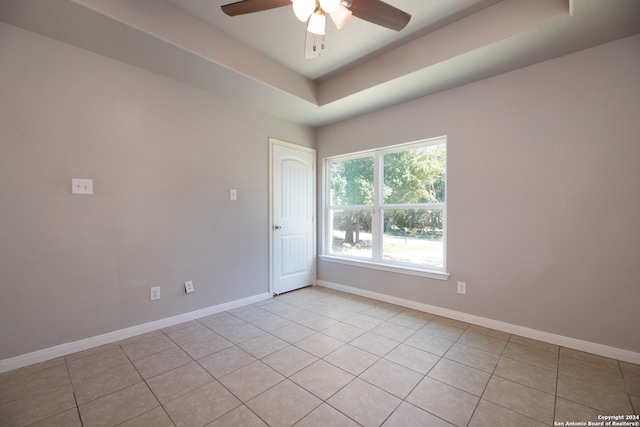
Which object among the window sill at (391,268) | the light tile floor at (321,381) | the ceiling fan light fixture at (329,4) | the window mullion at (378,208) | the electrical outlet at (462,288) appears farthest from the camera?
the window mullion at (378,208)

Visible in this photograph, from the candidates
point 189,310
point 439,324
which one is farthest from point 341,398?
point 189,310

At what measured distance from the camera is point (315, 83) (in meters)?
3.25

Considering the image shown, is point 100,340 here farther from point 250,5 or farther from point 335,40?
point 335,40

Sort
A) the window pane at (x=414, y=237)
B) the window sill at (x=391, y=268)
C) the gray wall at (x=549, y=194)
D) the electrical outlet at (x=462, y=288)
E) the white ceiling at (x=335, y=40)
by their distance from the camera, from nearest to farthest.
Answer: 1. the white ceiling at (x=335, y=40)
2. the gray wall at (x=549, y=194)
3. the electrical outlet at (x=462, y=288)
4. the window sill at (x=391, y=268)
5. the window pane at (x=414, y=237)

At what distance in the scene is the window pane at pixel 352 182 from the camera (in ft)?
12.0

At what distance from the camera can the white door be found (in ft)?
11.8

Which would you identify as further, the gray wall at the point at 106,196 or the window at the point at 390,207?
the window at the point at 390,207

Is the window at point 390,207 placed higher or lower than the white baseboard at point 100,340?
higher

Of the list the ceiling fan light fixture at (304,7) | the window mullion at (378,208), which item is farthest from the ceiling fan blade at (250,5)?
the window mullion at (378,208)

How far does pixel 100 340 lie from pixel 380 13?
10.4ft

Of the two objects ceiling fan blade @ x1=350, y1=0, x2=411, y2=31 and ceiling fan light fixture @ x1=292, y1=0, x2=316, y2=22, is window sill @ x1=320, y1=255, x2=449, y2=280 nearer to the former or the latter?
ceiling fan blade @ x1=350, y1=0, x2=411, y2=31

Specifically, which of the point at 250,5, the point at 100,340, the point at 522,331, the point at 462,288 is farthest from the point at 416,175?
the point at 100,340

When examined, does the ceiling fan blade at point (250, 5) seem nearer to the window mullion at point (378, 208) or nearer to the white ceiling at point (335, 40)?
the white ceiling at point (335, 40)

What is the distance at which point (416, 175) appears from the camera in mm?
3207
